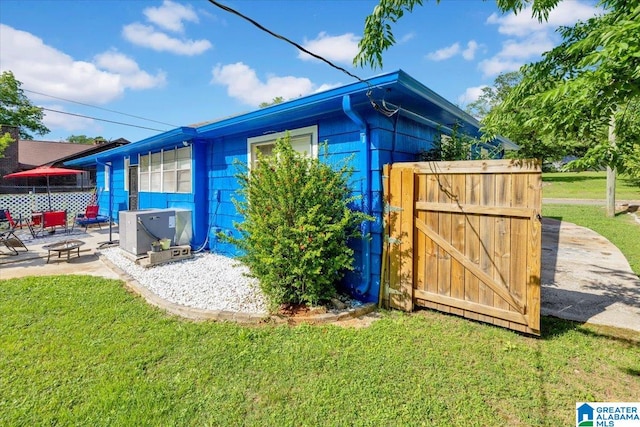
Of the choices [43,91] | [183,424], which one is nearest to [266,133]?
[183,424]

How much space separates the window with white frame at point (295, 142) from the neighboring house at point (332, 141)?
0.02 meters

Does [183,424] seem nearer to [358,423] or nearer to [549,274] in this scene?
[358,423]

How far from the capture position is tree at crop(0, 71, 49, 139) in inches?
1072

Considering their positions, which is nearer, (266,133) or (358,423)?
(358,423)

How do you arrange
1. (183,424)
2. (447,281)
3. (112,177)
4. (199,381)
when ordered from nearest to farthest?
(183,424), (199,381), (447,281), (112,177)

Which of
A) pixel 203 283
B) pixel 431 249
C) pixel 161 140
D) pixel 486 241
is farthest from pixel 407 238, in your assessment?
pixel 161 140

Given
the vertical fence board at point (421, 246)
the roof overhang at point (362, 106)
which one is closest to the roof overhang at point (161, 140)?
the roof overhang at point (362, 106)

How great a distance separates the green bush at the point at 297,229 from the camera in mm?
3543

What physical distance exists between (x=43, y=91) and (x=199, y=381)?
16.9 meters

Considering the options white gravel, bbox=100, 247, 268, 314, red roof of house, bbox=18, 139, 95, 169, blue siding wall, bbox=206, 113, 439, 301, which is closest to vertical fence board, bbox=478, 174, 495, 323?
blue siding wall, bbox=206, 113, 439, 301

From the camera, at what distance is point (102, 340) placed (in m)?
2.99

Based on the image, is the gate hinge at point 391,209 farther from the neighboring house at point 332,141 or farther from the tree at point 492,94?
the tree at point 492,94

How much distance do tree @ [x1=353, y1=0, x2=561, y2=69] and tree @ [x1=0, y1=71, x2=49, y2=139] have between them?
3377 cm

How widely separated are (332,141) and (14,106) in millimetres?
37846
